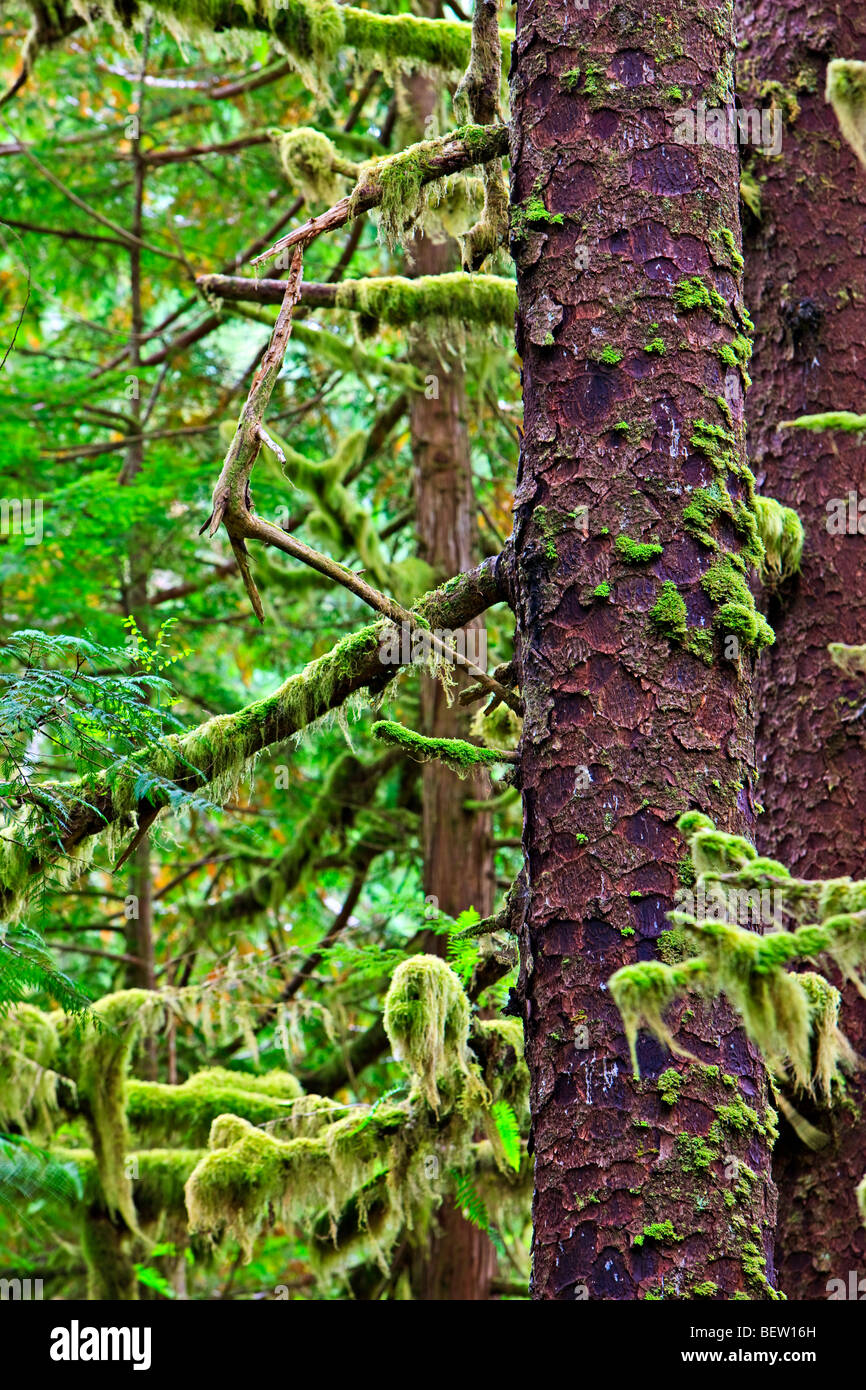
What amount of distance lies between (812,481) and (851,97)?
155cm

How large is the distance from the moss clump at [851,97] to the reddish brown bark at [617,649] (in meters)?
0.28

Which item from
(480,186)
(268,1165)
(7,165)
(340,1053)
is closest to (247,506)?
(480,186)

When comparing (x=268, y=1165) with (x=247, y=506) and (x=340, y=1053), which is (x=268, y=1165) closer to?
(x=247, y=506)

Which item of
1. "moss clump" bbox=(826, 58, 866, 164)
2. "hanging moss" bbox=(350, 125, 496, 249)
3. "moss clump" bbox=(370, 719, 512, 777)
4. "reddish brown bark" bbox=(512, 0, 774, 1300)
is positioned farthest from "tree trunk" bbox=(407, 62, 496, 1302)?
"moss clump" bbox=(826, 58, 866, 164)

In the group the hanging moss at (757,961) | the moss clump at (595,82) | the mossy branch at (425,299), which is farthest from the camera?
the mossy branch at (425,299)

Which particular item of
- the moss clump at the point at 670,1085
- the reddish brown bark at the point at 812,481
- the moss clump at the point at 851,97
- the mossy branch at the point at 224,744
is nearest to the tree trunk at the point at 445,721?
the reddish brown bark at the point at 812,481

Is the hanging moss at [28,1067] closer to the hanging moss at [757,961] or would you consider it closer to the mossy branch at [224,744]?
the mossy branch at [224,744]

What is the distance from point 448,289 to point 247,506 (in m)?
2.63

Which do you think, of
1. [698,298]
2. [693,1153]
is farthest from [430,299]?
[693,1153]

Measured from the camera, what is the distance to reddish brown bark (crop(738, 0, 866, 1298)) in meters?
3.90

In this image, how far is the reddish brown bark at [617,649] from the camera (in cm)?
256

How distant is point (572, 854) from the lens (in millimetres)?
2766

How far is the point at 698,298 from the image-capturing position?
9.79ft

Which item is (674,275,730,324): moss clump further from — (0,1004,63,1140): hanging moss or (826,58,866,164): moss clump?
(0,1004,63,1140): hanging moss
